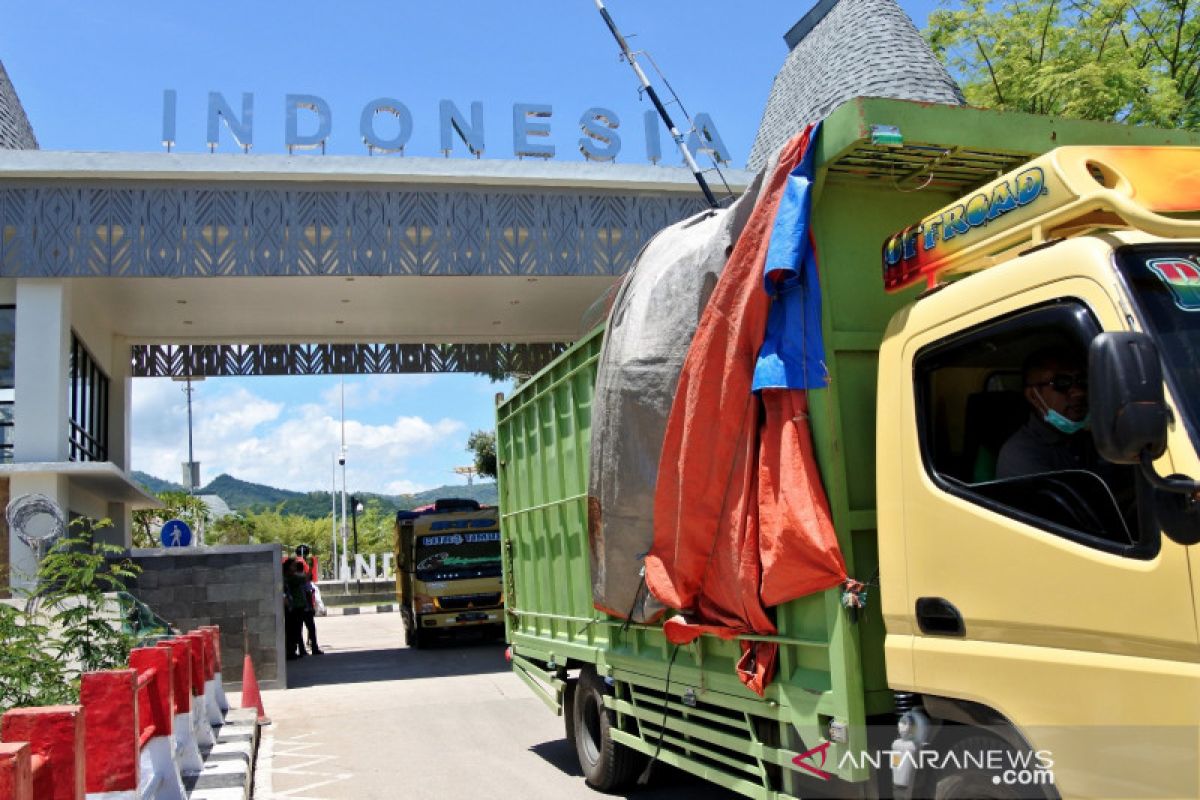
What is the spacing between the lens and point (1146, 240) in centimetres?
331

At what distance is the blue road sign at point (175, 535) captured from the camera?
1695 cm

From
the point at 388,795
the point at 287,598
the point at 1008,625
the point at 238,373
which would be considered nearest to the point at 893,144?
the point at 1008,625

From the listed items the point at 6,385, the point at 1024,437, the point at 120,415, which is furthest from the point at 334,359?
the point at 1024,437

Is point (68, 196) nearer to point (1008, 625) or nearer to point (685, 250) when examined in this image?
point (685, 250)

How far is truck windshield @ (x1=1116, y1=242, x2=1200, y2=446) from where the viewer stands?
3055 millimetres

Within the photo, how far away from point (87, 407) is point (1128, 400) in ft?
69.1

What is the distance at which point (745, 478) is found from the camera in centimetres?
469

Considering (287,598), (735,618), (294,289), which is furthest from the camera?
(287,598)

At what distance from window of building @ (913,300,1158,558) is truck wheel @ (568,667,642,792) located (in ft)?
13.1

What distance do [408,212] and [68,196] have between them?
16.4 ft

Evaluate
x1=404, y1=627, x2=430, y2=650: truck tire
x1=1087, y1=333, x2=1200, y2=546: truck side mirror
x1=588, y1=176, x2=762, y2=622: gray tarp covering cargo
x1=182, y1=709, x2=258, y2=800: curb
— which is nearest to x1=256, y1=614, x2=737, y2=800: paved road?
x1=182, y1=709, x2=258, y2=800: curb

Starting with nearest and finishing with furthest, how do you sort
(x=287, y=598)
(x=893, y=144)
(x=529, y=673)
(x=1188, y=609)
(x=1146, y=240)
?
(x=1188, y=609), (x=1146, y=240), (x=893, y=144), (x=529, y=673), (x=287, y=598)

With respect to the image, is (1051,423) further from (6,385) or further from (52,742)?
(6,385)

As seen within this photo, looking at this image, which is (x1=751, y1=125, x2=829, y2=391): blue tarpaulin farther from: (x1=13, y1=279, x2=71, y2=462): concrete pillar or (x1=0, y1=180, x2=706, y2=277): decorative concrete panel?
(x1=13, y1=279, x2=71, y2=462): concrete pillar
